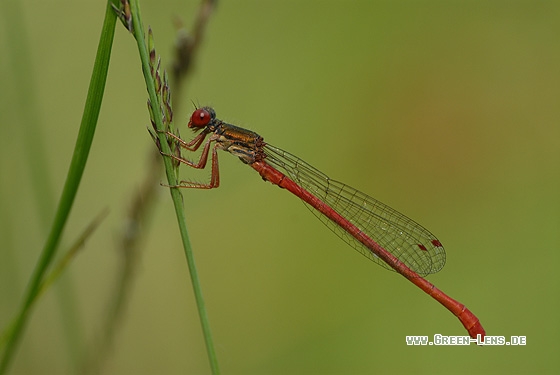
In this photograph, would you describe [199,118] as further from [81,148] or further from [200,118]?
[81,148]

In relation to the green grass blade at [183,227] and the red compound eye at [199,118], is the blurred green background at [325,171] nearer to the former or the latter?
the red compound eye at [199,118]

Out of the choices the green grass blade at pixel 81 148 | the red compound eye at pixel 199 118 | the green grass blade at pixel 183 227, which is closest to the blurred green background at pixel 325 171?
the red compound eye at pixel 199 118

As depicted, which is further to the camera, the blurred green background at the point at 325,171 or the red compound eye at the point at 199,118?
the blurred green background at the point at 325,171

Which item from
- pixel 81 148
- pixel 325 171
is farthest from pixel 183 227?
pixel 325 171

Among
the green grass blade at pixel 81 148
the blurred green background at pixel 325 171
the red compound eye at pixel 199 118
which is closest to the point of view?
the green grass blade at pixel 81 148

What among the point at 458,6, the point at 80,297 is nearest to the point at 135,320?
the point at 80,297

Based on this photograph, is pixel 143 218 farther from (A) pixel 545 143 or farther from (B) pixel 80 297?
(A) pixel 545 143
